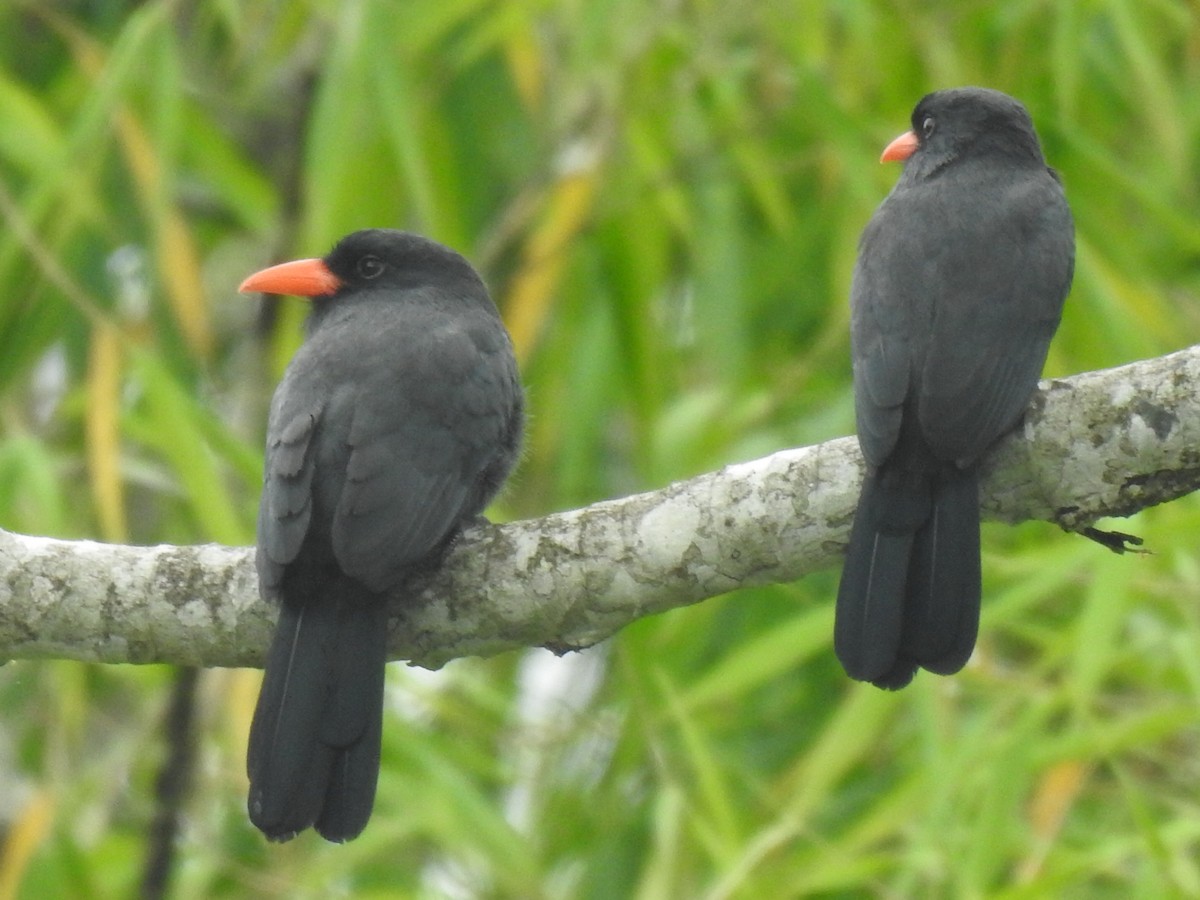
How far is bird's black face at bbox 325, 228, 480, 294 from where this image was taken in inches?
163

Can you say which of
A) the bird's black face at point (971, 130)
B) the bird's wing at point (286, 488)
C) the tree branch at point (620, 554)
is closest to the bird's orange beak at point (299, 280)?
the bird's wing at point (286, 488)

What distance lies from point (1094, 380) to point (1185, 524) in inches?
48.0

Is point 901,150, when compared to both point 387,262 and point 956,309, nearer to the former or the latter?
point 956,309

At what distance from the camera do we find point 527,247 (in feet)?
19.4

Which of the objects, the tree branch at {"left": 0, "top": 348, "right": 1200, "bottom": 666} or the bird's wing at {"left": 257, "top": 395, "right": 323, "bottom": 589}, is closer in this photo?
the tree branch at {"left": 0, "top": 348, "right": 1200, "bottom": 666}

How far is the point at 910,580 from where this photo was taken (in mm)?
3254

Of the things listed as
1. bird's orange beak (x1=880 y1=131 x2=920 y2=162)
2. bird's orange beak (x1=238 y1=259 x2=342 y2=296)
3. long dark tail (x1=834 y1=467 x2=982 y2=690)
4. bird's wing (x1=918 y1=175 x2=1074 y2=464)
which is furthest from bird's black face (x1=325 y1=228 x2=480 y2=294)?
long dark tail (x1=834 y1=467 x2=982 y2=690)

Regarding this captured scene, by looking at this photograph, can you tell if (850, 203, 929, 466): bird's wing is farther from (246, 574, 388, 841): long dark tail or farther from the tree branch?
(246, 574, 388, 841): long dark tail

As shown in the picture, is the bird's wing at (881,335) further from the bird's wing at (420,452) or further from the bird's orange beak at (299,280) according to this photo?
the bird's orange beak at (299,280)

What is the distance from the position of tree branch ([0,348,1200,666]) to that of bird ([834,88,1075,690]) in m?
0.06

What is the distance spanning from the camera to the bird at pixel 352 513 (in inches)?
128

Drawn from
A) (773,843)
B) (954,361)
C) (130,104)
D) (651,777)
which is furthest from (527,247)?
(954,361)

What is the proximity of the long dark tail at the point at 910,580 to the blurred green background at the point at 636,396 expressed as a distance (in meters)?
1.03

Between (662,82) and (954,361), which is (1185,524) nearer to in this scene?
(954,361)
